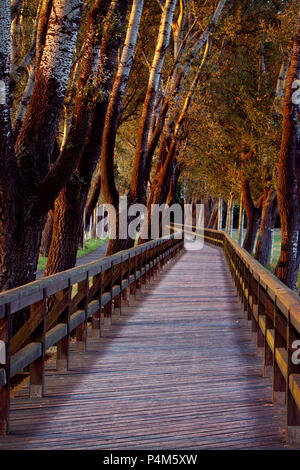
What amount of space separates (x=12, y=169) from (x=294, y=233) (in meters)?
11.3

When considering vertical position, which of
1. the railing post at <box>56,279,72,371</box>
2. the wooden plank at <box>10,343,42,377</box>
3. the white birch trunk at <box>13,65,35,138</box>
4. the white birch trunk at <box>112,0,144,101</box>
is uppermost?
the white birch trunk at <box>112,0,144,101</box>

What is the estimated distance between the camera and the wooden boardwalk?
18.6 feet

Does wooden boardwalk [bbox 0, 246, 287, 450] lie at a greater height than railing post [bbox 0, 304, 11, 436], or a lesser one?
lesser

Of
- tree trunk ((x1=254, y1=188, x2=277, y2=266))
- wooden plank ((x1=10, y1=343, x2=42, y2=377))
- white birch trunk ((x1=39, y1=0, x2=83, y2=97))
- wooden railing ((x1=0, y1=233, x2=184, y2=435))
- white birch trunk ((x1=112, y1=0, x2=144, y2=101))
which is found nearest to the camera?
wooden railing ((x1=0, y1=233, x2=184, y2=435))

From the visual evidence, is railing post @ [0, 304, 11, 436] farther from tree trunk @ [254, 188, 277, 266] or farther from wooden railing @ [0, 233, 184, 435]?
tree trunk @ [254, 188, 277, 266]

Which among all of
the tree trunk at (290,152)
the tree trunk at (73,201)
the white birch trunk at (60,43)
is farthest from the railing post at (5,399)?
the tree trunk at (290,152)

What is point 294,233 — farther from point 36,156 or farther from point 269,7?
point 269,7

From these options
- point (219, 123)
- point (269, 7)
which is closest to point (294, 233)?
point (269, 7)

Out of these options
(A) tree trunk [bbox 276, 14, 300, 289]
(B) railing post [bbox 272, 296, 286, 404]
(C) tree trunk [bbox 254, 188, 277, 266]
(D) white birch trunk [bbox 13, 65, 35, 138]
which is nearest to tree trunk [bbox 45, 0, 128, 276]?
(D) white birch trunk [bbox 13, 65, 35, 138]

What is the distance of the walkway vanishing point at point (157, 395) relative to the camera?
5.68 m

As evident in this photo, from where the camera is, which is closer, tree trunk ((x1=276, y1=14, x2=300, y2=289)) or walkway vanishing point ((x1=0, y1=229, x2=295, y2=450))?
walkway vanishing point ((x1=0, y1=229, x2=295, y2=450))

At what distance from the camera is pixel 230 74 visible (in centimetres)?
3509

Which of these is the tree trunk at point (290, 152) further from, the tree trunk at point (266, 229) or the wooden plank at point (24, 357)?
the tree trunk at point (266, 229)
